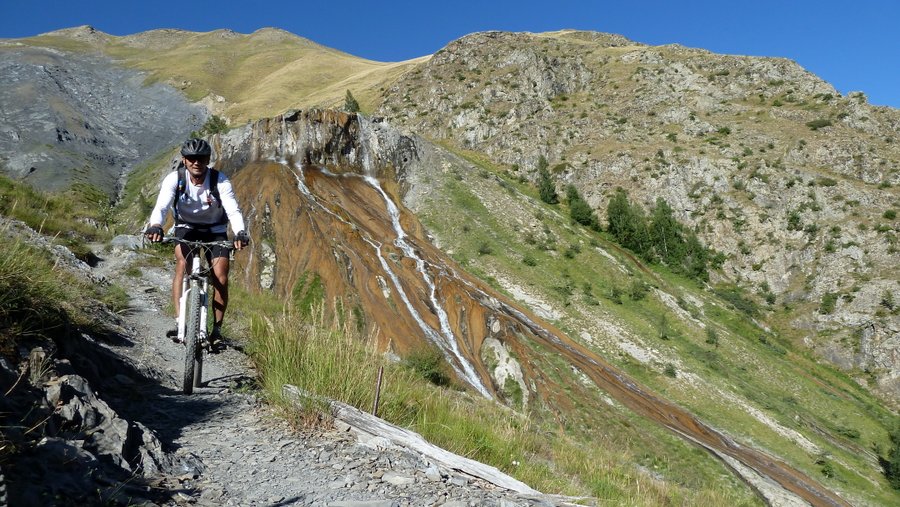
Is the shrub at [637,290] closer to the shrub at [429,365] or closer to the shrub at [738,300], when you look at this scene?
the shrub at [738,300]

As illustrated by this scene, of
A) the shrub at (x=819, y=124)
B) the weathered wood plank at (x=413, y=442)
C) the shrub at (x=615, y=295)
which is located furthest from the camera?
the shrub at (x=819, y=124)

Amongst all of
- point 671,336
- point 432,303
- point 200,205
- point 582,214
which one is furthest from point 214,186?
point 582,214

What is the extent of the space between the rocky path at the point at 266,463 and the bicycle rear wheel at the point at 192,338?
0.16 metres

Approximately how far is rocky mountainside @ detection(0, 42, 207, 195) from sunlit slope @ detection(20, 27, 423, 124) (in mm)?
7277

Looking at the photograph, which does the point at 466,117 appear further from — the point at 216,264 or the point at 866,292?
the point at 216,264

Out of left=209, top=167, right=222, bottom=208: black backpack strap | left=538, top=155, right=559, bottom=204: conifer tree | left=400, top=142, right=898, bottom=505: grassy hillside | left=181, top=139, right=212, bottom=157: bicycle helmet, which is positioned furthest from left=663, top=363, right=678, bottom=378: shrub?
left=538, top=155, right=559, bottom=204: conifer tree

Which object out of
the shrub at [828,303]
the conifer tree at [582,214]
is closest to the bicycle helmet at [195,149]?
the conifer tree at [582,214]

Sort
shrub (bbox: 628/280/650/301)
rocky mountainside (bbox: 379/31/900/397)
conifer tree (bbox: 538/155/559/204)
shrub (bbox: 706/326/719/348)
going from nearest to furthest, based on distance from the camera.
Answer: shrub (bbox: 706/326/719/348) < shrub (bbox: 628/280/650/301) < rocky mountainside (bbox: 379/31/900/397) < conifer tree (bbox: 538/155/559/204)

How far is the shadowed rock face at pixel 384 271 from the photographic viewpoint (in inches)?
777

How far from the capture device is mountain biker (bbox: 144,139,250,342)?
5211 mm

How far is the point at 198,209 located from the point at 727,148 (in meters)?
59.9

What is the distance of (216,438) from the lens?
3.88 meters

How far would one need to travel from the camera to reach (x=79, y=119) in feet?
227

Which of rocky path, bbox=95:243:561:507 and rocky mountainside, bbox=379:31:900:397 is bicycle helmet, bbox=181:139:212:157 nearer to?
rocky path, bbox=95:243:561:507
